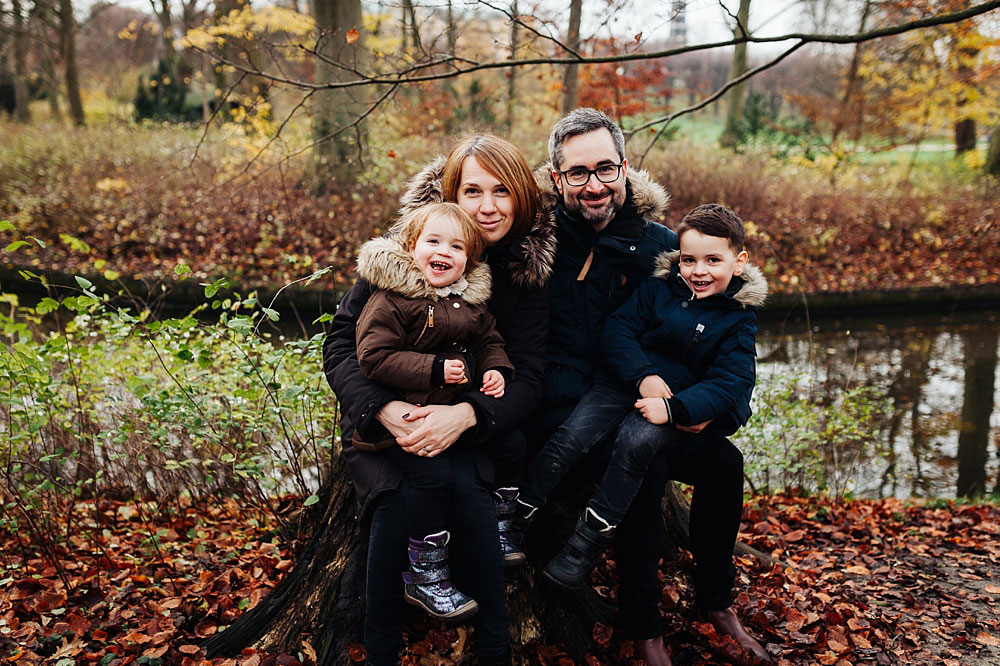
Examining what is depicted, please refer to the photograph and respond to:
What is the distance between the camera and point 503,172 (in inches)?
104

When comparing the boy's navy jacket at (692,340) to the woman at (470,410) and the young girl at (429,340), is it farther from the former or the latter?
the young girl at (429,340)

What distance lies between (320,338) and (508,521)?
146 centimetres

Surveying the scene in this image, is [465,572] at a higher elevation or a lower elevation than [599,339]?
lower

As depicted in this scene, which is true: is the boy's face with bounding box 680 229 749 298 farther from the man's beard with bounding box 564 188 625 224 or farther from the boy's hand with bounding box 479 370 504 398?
the boy's hand with bounding box 479 370 504 398

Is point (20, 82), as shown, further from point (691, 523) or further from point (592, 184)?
point (691, 523)

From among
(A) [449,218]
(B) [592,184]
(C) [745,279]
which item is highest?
(B) [592,184]

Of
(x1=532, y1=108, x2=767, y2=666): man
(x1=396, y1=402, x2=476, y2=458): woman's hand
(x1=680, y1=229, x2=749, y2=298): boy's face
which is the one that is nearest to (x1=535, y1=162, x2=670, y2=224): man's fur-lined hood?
(x1=532, y1=108, x2=767, y2=666): man

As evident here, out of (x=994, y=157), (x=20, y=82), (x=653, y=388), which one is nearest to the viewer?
(x=653, y=388)

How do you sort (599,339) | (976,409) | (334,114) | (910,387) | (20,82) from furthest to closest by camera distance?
1. (20,82)
2. (334,114)
3. (910,387)
4. (976,409)
5. (599,339)

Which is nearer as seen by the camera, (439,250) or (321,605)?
(439,250)

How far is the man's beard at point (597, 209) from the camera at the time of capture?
9.31 ft

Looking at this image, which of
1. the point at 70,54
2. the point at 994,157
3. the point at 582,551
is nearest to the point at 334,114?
the point at 582,551

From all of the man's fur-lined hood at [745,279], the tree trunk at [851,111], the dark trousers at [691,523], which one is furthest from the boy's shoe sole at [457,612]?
the tree trunk at [851,111]

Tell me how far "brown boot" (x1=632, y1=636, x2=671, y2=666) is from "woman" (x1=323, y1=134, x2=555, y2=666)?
53 cm
